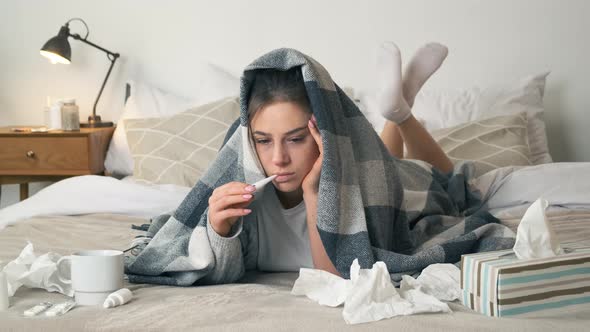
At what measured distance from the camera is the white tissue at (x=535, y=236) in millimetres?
1140

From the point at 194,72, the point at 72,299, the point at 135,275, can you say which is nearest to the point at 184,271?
the point at 135,275

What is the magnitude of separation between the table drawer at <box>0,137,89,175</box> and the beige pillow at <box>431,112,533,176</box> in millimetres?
1323

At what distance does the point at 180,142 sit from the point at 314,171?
1.17 m

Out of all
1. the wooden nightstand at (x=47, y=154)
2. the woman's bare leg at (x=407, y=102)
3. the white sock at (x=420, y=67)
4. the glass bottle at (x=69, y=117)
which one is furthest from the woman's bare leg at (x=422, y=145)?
the glass bottle at (x=69, y=117)

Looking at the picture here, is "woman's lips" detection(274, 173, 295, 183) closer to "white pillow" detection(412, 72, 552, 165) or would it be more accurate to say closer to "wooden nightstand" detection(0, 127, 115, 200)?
"white pillow" detection(412, 72, 552, 165)

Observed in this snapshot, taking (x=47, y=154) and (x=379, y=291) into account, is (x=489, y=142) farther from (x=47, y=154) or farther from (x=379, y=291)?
(x=47, y=154)

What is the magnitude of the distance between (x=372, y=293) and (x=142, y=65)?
2274 mm

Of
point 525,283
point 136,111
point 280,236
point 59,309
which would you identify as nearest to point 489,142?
point 280,236

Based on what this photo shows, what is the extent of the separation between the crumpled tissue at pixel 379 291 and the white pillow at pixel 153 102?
5.48ft

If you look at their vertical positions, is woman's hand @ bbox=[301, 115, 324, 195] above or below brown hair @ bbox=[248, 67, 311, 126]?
below

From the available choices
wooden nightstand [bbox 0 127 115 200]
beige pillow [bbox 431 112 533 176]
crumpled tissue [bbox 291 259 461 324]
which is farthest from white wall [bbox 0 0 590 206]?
crumpled tissue [bbox 291 259 461 324]

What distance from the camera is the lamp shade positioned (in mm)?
2914

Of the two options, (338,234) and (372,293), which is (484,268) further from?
(338,234)

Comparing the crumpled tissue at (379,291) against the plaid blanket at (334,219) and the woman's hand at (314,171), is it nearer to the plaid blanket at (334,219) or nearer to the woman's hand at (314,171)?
the plaid blanket at (334,219)
